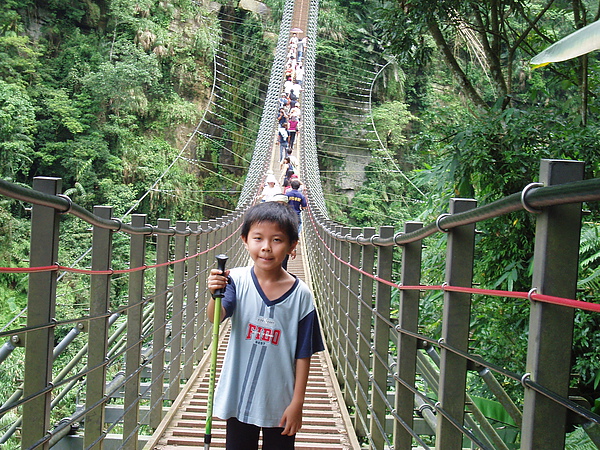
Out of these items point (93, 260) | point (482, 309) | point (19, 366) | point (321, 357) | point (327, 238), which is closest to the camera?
point (93, 260)

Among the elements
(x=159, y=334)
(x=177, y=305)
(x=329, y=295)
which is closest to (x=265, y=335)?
(x=159, y=334)

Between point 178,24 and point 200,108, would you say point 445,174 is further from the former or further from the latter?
point 178,24

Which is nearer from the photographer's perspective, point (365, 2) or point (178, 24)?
point (178, 24)

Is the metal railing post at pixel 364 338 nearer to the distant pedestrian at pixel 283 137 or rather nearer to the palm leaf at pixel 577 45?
the palm leaf at pixel 577 45

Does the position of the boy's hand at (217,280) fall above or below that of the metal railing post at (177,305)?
above

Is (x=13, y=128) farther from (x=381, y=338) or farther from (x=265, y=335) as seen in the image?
(x=265, y=335)

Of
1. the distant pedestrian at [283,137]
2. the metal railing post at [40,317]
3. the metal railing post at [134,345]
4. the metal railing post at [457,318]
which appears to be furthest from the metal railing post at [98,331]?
the distant pedestrian at [283,137]

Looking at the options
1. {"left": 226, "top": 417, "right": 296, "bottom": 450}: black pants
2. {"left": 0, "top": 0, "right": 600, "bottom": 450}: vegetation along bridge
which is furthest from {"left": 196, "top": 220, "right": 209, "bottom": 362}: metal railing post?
{"left": 226, "top": 417, "right": 296, "bottom": 450}: black pants

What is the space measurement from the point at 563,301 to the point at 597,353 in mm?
2015

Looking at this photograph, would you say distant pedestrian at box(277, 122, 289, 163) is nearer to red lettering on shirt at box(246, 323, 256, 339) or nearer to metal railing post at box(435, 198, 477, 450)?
red lettering on shirt at box(246, 323, 256, 339)

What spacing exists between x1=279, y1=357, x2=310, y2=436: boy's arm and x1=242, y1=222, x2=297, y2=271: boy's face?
228 millimetres

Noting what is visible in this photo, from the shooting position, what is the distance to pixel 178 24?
60.0ft

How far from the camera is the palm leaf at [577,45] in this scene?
123 centimetres

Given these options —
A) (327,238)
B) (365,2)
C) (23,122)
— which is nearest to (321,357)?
(327,238)
